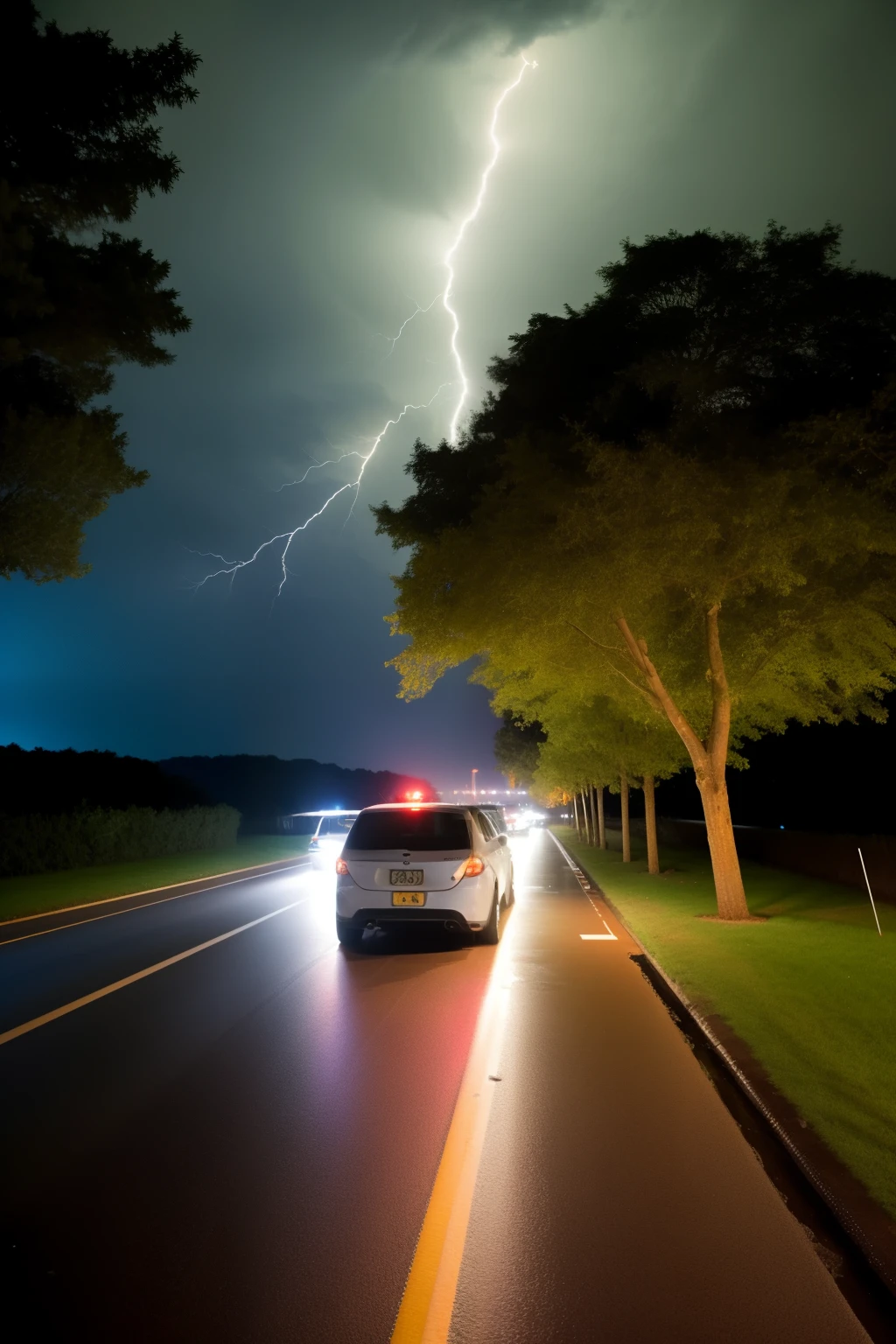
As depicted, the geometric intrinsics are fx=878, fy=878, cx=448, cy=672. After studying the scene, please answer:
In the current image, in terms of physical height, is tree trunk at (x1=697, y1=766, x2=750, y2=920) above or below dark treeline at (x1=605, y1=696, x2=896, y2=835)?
below

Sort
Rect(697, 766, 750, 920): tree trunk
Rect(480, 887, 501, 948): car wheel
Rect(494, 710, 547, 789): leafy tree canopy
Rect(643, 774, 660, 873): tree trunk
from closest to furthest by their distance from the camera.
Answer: Rect(480, 887, 501, 948): car wheel < Rect(697, 766, 750, 920): tree trunk < Rect(643, 774, 660, 873): tree trunk < Rect(494, 710, 547, 789): leafy tree canopy

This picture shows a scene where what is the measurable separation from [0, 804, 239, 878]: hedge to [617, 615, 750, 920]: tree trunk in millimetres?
17938

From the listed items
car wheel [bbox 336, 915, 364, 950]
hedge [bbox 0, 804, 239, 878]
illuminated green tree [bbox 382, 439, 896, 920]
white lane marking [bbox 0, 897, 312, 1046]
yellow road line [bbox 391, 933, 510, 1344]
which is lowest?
yellow road line [bbox 391, 933, 510, 1344]

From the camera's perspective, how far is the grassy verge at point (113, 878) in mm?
18375

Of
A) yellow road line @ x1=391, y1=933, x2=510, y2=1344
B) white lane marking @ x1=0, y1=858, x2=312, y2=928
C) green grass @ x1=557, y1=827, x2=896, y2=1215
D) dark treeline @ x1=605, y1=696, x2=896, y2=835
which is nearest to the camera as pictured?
yellow road line @ x1=391, y1=933, x2=510, y2=1344

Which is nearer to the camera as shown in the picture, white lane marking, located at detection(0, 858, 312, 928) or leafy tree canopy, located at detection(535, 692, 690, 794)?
white lane marking, located at detection(0, 858, 312, 928)

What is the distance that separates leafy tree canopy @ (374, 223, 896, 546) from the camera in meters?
12.2

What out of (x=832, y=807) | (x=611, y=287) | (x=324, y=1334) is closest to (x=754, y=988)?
(x=324, y=1334)

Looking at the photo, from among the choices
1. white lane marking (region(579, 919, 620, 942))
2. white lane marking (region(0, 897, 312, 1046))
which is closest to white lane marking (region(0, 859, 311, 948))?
white lane marking (region(0, 897, 312, 1046))

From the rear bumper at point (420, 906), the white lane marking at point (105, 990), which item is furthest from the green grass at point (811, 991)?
the white lane marking at point (105, 990)

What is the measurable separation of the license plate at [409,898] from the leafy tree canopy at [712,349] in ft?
20.8

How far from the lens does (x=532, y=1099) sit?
5.53 meters

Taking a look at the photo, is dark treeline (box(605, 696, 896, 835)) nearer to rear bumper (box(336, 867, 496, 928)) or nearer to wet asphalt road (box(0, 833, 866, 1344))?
rear bumper (box(336, 867, 496, 928))

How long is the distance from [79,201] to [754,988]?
15.9 metres
